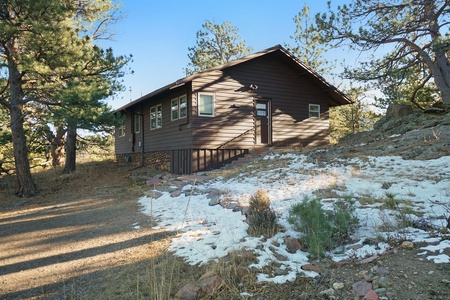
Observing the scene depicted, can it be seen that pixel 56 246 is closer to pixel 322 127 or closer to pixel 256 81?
pixel 256 81

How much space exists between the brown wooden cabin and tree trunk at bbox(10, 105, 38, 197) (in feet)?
13.5

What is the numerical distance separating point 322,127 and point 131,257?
515 inches

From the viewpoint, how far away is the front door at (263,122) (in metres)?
13.8

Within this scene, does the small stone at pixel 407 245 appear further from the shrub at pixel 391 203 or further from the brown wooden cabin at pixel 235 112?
the brown wooden cabin at pixel 235 112

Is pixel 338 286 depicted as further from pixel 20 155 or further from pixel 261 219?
pixel 20 155

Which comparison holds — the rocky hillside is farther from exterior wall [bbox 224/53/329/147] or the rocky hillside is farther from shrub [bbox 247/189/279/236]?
shrub [bbox 247/189/279/236]

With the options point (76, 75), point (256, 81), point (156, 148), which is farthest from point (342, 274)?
point (156, 148)

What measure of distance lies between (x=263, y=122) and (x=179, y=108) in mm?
3828

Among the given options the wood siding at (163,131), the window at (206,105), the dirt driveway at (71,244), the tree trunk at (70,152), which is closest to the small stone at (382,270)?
the dirt driveway at (71,244)

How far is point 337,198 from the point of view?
5.12 meters

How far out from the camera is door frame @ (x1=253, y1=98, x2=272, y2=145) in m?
13.8

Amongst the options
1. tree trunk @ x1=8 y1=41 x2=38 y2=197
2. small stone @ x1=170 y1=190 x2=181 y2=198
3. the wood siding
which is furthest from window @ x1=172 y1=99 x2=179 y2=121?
small stone @ x1=170 y1=190 x2=181 y2=198

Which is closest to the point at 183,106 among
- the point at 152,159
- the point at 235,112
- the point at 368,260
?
the point at 235,112

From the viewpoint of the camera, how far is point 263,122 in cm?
1394
